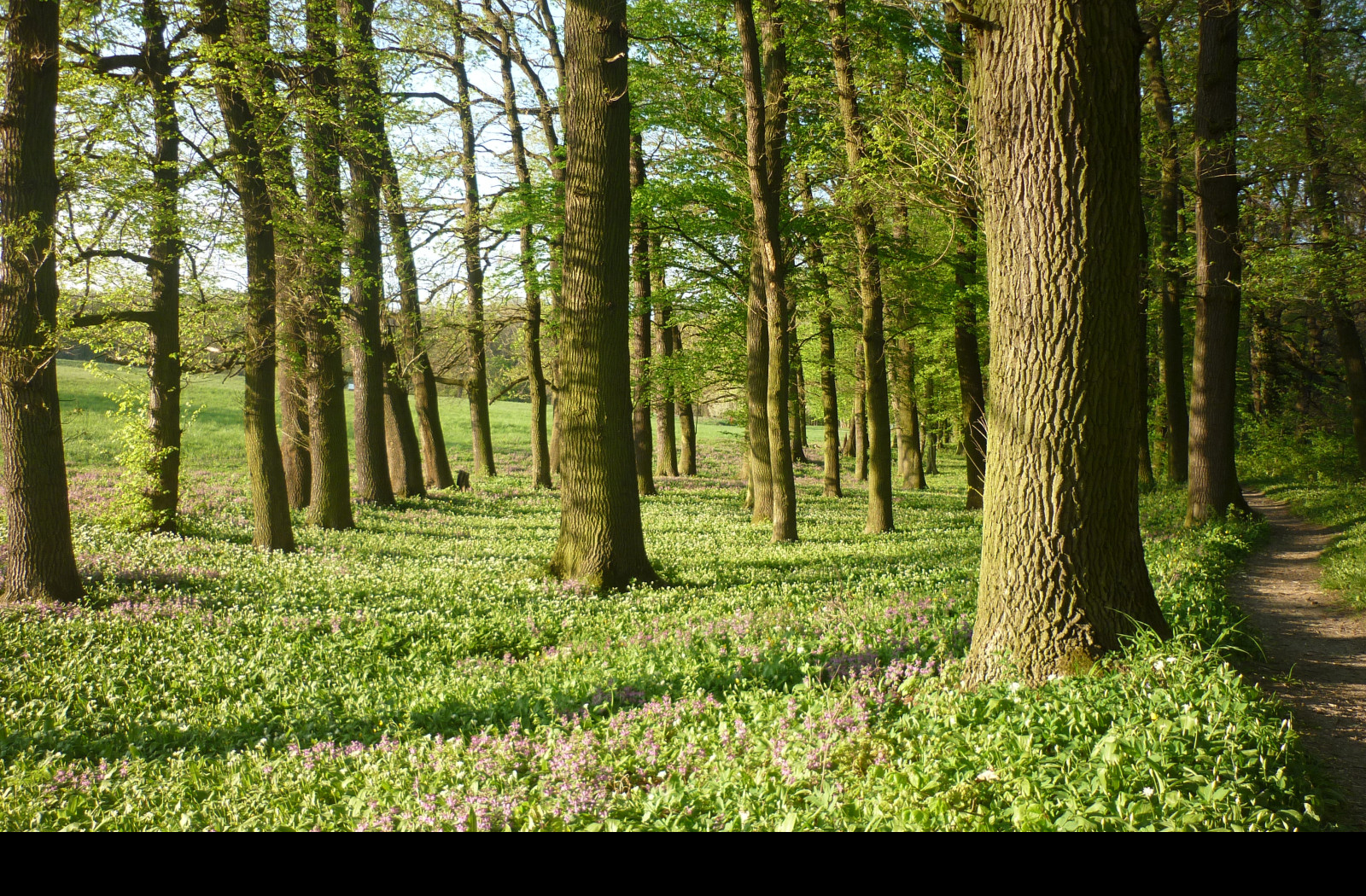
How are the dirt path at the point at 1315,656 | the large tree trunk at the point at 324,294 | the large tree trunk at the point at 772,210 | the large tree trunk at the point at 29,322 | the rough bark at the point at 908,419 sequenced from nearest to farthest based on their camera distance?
1. the dirt path at the point at 1315,656
2. the large tree trunk at the point at 29,322
3. the large tree trunk at the point at 324,294
4. the large tree trunk at the point at 772,210
5. the rough bark at the point at 908,419

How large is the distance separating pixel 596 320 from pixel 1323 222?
17855mm

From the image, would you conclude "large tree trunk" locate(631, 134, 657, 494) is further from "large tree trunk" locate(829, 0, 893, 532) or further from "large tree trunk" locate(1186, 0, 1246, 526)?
"large tree trunk" locate(1186, 0, 1246, 526)

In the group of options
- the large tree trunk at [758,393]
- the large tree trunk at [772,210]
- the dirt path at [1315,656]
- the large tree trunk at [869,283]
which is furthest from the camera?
the large tree trunk at [758,393]

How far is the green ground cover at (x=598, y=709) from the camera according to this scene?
12.7 feet

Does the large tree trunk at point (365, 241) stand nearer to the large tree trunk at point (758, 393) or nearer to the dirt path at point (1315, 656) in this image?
the large tree trunk at point (758, 393)

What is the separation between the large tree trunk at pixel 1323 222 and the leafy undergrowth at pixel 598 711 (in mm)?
8877

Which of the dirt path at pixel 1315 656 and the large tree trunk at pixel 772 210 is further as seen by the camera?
the large tree trunk at pixel 772 210

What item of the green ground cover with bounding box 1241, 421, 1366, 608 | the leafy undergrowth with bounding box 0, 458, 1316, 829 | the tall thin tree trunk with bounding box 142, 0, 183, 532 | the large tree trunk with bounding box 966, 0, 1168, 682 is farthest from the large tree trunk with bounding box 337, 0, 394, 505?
the green ground cover with bounding box 1241, 421, 1366, 608

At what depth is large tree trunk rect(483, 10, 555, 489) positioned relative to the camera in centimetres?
2088

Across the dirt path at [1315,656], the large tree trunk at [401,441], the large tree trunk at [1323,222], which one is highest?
the large tree trunk at [1323,222]

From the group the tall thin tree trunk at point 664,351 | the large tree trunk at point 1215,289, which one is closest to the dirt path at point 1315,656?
the large tree trunk at point 1215,289

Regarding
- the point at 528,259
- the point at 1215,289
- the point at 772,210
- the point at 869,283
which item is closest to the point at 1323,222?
the point at 1215,289

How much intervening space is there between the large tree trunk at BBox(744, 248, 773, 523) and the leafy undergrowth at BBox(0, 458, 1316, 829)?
5927 millimetres
